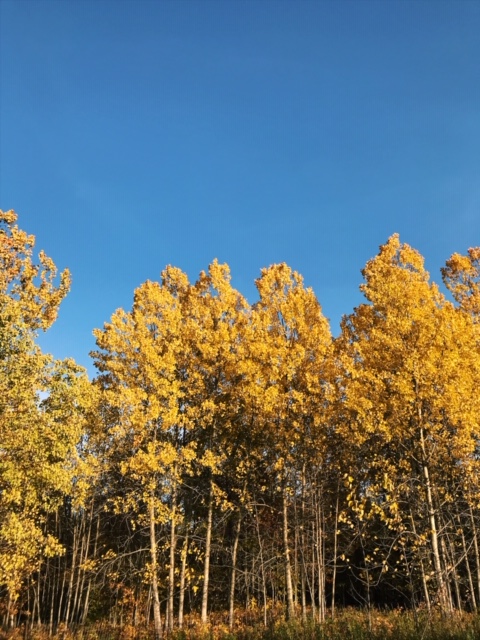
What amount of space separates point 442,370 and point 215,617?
14.2 m

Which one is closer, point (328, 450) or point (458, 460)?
point (458, 460)

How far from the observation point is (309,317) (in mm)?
15883

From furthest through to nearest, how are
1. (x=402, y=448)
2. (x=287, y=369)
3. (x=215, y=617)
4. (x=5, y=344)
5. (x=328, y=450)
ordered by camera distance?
(x=215, y=617) → (x=328, y=450) → (x=287, y=369) → (x=402, y=448) → (x=5, y=344)

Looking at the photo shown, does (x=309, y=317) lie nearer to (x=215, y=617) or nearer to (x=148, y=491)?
(x=148, y=491)

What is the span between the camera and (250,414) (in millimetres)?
14977

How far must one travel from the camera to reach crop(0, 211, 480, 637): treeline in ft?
36.7

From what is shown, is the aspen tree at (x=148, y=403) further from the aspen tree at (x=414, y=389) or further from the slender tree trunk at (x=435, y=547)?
the slender tree trunk at (x=435, y=547)

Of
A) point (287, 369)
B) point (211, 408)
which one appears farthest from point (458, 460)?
point (211, 408)

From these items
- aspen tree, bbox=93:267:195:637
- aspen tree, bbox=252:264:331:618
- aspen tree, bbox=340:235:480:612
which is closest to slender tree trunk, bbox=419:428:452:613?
aspen tree, bbox=340:235:480:612

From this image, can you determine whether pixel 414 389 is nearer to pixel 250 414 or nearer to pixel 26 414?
pixel 250 414

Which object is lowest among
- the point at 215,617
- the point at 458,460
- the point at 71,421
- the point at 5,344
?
the point at 215,617

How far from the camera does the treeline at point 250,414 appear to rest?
11180 millimetres

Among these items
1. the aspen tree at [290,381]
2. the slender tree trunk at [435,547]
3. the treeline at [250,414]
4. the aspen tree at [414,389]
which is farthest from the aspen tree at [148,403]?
the slender tree trunk at [435,547]

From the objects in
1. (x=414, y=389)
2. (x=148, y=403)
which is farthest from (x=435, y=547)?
(x=148, y=403)
